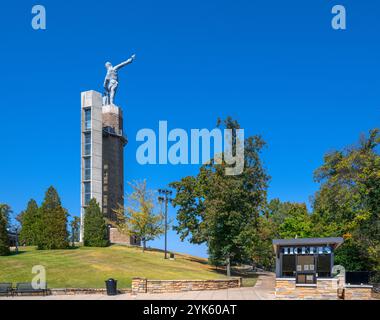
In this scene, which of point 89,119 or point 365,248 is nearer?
point 365,248

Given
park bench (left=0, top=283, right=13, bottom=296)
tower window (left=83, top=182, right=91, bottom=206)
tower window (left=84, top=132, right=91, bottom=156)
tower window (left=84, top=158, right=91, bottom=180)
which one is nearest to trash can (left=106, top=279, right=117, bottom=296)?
park bench (left=0, top=283, right=13, bottom=296)

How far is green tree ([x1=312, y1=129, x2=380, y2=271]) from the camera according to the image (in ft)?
132

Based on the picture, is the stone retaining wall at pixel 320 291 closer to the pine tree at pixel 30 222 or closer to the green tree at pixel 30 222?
the green tree at pixel 30 222

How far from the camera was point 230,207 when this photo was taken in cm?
4559

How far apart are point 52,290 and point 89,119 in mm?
40245

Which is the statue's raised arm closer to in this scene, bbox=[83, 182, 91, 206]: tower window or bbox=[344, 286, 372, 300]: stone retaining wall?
bbox=[83, 182, 91, 206]: tower window

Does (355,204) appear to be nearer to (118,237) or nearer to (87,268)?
(87,268)

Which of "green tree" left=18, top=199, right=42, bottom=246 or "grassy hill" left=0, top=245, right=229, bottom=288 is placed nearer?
"grassy hill" left=0, top=245, right=229, bottom=288

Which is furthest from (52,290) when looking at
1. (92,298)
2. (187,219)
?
(187,219)

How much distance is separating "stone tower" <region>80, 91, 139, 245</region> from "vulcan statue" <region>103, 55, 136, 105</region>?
1750mm

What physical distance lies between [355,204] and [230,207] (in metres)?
11.2

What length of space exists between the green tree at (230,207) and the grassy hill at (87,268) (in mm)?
4505
